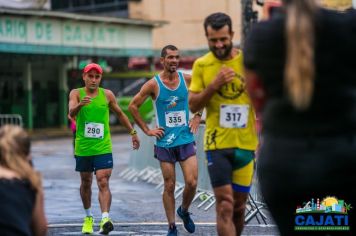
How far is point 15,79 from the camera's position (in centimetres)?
3762

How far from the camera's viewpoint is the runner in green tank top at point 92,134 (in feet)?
30.6

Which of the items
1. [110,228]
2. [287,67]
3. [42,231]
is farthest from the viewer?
[110,228]

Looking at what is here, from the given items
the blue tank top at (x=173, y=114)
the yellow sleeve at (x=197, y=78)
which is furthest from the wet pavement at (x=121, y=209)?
the yellow sleeve at (x=197, y=78)

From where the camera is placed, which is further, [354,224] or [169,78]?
[169,78]

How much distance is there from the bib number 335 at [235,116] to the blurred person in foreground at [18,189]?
216 cm

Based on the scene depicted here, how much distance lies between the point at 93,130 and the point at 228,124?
3481 millimetres

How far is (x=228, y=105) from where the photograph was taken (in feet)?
20.3

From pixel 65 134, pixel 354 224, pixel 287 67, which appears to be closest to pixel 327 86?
pixel 287 67

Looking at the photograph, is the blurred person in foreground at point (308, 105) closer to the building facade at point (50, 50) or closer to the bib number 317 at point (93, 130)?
the bib number 317 at point (93, 130)

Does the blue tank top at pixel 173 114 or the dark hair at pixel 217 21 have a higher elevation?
the dark hair at pixel 217 21

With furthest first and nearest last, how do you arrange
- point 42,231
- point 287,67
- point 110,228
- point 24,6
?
point 24,6, point 110,228, point 42,231, point 287,67

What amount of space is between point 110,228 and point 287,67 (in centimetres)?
543

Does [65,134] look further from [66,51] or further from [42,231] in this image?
[42,231]

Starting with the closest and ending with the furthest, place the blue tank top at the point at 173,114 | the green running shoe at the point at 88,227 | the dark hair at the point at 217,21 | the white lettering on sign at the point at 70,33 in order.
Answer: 1. the dark hair at the point at 217,21
2. the blue tank top at the point at 173,114
3. the green running shoe at the point at 88,227
4. the white lettering on sign at the point at 70,33
